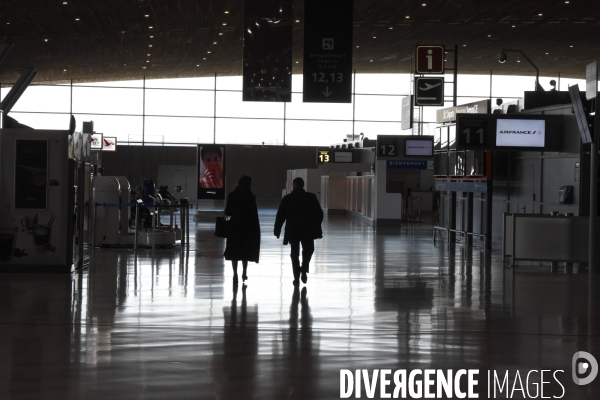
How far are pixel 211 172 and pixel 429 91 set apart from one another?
10008 mm

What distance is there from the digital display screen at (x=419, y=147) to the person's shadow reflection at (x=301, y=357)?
17387 millimetres

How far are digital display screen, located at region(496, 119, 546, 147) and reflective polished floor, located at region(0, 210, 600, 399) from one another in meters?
3.22

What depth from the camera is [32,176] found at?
11547mm

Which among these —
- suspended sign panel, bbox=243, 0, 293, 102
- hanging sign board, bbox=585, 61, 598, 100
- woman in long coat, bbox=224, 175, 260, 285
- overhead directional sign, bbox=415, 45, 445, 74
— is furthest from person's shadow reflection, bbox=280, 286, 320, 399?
overhead directional sign, bbox=415, 45, 445, 74

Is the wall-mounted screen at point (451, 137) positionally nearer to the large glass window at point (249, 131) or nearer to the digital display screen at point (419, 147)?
the digital display screen at point (419, 147)

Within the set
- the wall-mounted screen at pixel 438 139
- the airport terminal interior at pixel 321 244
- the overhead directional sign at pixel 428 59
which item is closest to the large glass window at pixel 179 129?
the airport terminal interior at pixel 321 244

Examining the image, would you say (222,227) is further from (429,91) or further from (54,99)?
(54,99)

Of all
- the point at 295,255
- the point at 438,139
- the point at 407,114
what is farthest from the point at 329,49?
the point at 407,114

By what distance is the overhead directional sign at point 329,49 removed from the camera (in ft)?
40.3

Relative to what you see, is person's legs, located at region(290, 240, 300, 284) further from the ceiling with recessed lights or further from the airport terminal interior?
the ceiling with recessed lights

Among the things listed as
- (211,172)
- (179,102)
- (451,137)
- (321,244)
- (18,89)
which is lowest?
(321,244)

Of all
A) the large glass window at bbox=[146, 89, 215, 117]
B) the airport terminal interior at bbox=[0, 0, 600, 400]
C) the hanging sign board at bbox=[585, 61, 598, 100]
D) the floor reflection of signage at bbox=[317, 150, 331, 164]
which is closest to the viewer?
the airport terminal interior at bbox=[0, 0, 600, 400]

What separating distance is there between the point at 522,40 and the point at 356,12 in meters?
7.99

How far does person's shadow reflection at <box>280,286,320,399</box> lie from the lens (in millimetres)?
5199
